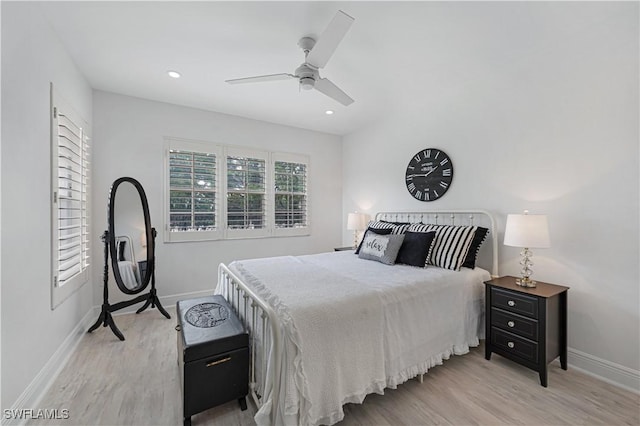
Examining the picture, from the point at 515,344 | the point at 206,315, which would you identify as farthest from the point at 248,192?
the point at 515,344

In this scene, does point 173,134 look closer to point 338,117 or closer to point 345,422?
point 338,117

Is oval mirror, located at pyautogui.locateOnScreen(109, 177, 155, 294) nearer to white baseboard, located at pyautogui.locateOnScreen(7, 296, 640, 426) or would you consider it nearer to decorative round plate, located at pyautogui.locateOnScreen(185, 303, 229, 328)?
white baseboard, located at pyautogui.locateOnScreen(7, 296, 640, 426)

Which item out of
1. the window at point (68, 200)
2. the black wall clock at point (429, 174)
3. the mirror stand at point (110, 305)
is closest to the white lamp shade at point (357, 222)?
the black wall clock at point (429, 174)

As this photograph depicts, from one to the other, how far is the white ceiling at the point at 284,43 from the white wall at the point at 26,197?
1.14 feet

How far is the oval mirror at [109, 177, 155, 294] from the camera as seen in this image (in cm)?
307

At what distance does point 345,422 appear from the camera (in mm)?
1708

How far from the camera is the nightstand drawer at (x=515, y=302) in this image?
2.12 meters

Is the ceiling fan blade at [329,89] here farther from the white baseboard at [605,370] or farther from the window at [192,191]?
the white baseboard at [605,370]

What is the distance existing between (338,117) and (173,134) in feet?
7.69

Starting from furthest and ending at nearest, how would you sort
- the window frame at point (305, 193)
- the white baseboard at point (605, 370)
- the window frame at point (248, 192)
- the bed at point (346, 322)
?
the window frame at point (305, 193)
the window frame at point (248, 192)
the white baseboard at point (605, 370)
the bed at point (346, 322)

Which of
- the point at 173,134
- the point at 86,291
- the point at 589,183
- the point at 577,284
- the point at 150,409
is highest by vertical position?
the point at 173,134

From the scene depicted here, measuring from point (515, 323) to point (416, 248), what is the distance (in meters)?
0.98

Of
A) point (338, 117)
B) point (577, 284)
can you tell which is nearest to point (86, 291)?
point (338, 117)

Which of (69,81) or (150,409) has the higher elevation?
(69,81)
